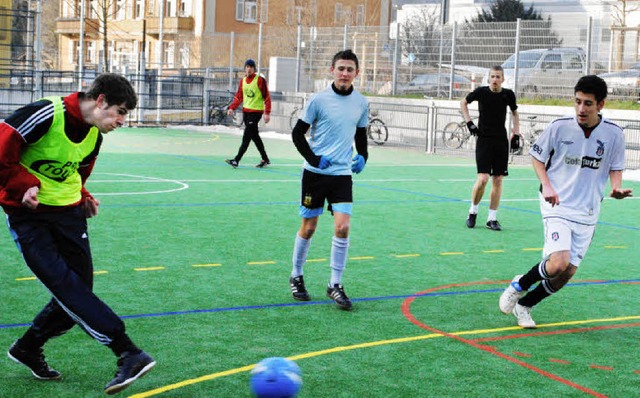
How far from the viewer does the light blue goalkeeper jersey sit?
8250 millimetres

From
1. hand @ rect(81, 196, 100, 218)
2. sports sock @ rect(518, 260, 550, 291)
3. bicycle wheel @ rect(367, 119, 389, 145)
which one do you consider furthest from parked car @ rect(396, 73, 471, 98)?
hand @ rect(81, 196, 100, 218)

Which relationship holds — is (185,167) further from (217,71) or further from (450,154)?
(217,71)

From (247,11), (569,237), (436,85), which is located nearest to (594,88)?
(569,237)

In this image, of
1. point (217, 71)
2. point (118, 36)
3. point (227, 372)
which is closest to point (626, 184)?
point (227, 372)

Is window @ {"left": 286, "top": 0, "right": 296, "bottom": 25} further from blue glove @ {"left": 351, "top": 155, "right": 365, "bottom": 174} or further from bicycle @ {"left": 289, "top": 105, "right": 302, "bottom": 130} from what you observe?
blue glove @ {"left": 351, "top": 155, "right": 365, "bottom": 174}

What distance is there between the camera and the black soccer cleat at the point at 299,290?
27.2 ft

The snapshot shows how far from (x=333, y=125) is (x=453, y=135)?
750 inches

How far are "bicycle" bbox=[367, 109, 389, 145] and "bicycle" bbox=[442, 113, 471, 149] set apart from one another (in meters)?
2.01

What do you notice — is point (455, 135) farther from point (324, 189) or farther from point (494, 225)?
point (324, 189)

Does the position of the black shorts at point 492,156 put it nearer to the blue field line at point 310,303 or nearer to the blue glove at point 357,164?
the blue field line at point 310,303

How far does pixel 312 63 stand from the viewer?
3506cm

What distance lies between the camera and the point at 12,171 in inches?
207

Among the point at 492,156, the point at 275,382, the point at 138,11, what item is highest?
the point at 138,11

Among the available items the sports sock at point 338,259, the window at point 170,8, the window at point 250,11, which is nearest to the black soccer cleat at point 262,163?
the sports sock at point 338,259
